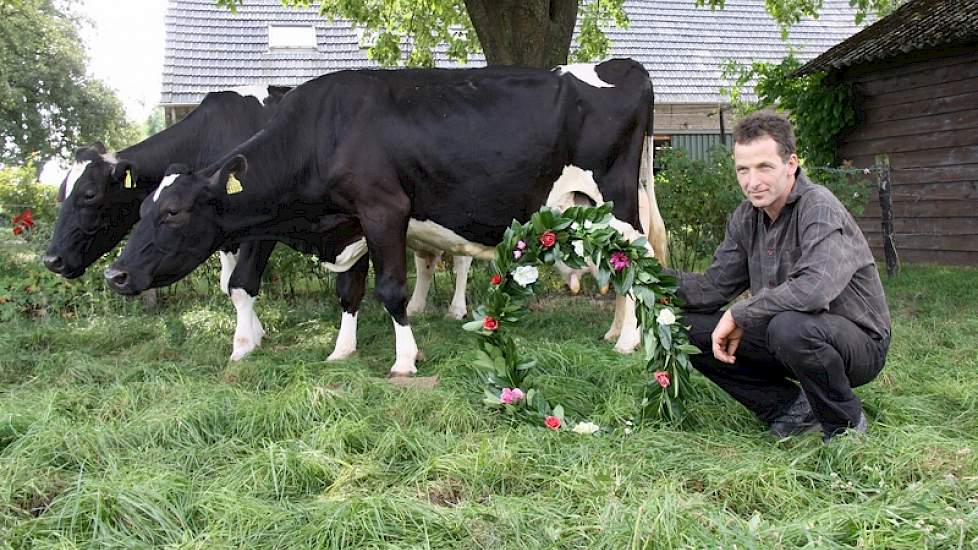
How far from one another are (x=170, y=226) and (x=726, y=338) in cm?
355

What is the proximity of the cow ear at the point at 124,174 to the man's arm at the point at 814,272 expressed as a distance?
15.5 feet

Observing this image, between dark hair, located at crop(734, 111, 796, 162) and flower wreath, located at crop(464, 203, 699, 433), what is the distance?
753mm

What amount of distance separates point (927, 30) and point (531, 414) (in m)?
9.13

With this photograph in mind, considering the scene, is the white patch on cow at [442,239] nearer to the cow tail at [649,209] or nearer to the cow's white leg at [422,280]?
the cow tail at [649,209]

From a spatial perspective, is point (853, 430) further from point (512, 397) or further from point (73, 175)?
point (73, 175)

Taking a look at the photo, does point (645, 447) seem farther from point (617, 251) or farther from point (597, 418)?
point (617, 251)

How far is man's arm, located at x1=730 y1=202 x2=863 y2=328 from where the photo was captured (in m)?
3.14

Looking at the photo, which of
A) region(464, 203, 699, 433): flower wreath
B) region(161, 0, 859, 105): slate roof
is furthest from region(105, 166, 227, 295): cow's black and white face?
region(161, 0, 859, 105): slate roof

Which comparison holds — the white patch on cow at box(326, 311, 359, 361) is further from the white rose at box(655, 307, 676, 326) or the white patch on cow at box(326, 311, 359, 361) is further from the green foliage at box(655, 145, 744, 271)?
the green foliage at box(655, 145, 744, 271)

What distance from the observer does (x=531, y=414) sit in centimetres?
380

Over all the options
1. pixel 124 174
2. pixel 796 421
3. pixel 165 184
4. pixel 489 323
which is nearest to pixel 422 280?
pixel 124 174

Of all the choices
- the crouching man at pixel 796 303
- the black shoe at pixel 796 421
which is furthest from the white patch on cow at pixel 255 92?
the black shoe at pixel 796 421

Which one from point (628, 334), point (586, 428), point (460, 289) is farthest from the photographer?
point (460, 289)

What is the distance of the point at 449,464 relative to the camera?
316cm
